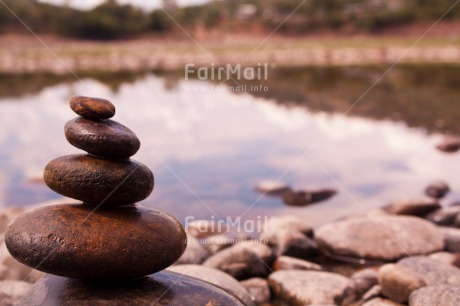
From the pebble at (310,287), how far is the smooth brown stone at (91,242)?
7.67 feet

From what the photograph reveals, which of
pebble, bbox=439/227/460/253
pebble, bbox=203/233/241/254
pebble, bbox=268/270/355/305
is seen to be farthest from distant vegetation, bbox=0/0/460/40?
pebble, bbox=268/270/355/305

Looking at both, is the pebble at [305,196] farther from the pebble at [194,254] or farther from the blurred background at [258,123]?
the pebble at [194,254]

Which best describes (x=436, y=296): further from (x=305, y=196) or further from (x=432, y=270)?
(x=305, y=196)

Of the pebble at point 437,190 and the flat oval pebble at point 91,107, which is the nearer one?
the flat oval pebble at point 91,107

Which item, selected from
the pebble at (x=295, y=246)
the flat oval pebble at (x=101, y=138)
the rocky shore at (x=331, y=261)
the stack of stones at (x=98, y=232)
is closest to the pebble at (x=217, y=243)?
the rocky shore at (x=331, y=261)

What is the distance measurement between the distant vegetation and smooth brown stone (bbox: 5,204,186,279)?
6698cm

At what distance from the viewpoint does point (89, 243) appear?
4.61 metres

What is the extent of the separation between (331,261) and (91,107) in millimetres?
5039

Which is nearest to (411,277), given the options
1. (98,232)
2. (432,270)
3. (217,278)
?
(432,270)

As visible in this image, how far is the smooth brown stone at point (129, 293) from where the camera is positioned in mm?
4754

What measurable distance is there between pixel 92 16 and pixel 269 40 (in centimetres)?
2600

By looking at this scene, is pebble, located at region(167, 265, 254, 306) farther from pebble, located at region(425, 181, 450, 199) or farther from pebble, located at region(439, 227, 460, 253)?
pebble, located at region(425, 181, 450, 199)

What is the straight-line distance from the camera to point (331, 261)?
8.37 m

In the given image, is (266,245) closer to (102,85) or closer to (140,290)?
(140,290)
